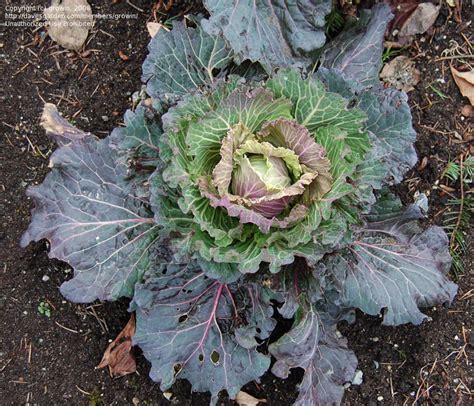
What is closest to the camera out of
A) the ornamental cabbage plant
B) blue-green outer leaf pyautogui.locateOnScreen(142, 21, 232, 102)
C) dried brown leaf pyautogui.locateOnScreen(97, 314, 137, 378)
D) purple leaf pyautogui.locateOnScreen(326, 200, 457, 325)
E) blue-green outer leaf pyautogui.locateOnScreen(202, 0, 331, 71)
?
the ornamental cabbage plant

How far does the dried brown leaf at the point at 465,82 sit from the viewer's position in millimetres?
3865

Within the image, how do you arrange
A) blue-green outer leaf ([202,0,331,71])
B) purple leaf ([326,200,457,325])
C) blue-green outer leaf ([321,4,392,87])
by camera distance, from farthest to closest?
blue-green outer leaf ([321,4,392,87]) → purple leaf ([326,200,457,325]) → blue-green outer leaf ([202,0,331,71])

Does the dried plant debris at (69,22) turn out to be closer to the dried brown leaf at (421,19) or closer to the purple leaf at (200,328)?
the purple leaf at (200,328)

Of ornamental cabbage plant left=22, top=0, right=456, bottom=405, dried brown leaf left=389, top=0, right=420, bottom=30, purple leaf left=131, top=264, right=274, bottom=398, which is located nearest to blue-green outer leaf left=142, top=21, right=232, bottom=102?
ornamental cabbage plant left=22, top=0, right=456, bottom=405

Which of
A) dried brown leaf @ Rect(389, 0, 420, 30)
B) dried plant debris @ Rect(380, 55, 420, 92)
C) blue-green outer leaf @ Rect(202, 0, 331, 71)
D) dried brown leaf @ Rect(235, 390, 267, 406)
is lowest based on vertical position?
dried brown leaf @ Rect(235, 390, 267, 406)

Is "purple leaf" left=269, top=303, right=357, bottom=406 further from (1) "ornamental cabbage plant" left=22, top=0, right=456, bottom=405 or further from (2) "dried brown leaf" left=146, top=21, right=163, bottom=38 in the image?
(2) "dried brown leaf" left=146, top=21, right=163, bottom=38

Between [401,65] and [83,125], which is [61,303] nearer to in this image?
[83,125]

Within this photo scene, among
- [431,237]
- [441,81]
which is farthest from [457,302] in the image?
[441,81]

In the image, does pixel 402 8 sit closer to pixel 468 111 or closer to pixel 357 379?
pixel 468 111

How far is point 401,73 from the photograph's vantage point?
13.0ft

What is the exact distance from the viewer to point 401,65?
397cm

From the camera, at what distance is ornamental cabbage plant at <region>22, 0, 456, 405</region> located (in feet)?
8.84

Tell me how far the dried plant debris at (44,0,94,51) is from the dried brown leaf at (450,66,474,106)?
230cm

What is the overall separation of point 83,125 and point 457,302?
2.47 metres
